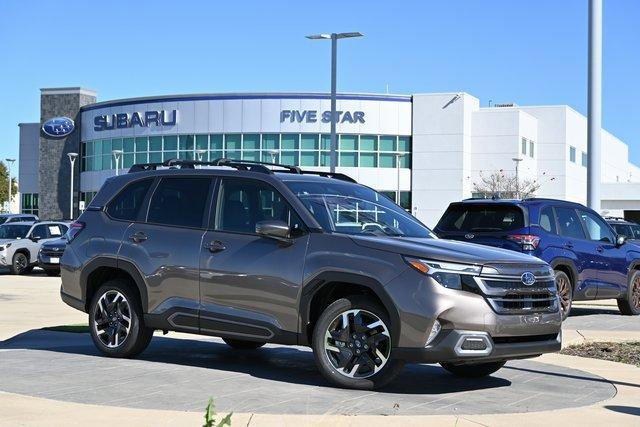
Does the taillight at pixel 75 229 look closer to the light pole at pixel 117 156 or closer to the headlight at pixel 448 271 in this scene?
the headlight at pixel 448 271

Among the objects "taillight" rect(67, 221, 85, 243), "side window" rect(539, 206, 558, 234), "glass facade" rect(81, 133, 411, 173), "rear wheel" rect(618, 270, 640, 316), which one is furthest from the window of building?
"taillight" rect(67, 221, 85, 243)

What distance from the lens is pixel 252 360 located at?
9742 mm

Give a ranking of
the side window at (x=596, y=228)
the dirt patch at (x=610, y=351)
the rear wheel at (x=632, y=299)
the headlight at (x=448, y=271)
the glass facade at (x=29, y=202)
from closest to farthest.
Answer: the headlight at (x=448, y=271) < the dirt patch at (x=610, y=351) < the side window at (x=596, y=228) < the rear wheel at (x=632, y=299) < the glass facade at (x=29, y=202)

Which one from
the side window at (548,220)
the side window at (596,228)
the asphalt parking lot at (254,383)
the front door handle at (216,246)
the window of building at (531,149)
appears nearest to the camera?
the asphalt parking lot at (254,383)

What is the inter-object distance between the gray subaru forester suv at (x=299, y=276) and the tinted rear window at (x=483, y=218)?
4.87 meters

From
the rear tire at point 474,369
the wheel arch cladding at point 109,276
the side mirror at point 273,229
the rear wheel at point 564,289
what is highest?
the side mirror at point 273,229

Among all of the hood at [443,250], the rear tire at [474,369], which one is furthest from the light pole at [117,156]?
the hood at [443,250]

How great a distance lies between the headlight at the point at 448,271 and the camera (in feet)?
24.7

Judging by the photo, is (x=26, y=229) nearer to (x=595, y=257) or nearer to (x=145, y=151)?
(x=595, y=257)

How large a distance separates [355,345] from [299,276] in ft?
2.60

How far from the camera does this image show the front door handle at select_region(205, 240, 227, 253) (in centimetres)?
875

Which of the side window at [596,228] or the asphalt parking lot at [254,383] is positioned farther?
the side window at [596,228]

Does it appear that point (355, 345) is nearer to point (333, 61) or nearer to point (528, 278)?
point (528, 278)

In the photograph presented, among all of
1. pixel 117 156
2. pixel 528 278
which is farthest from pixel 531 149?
pixel 528 278
